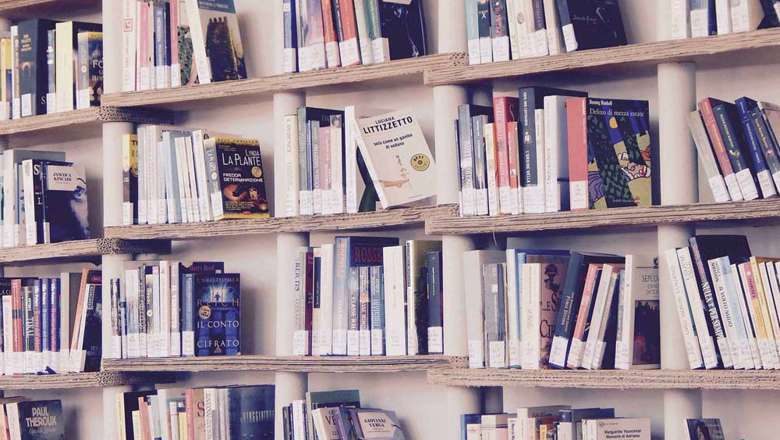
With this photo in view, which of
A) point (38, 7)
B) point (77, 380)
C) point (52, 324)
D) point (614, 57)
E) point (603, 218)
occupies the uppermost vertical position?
point (38, 7)

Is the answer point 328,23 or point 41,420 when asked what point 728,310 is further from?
point 41,420

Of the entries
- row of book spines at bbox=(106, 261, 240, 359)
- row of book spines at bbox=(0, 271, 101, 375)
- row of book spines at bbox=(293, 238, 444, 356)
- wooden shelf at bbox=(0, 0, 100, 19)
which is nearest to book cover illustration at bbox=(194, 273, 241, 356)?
row of book spines at bbox=(106, 261, 240, 359)

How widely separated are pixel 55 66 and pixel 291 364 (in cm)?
123

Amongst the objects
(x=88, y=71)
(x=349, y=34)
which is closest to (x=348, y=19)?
(x=349, y=34)

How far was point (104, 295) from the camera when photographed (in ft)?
12.9

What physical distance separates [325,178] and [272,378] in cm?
65

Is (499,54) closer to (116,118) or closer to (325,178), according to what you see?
(325,178)

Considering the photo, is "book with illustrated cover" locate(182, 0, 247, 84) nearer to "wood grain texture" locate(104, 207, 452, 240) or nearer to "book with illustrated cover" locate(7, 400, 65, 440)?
"wood grain texture" locate(104, 207, 452, 240)

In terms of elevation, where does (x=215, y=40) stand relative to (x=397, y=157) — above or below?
above

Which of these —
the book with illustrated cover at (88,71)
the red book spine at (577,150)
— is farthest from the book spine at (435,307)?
the book with illustrated cover at (88,71)

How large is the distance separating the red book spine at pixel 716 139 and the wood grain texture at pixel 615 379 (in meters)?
0.44

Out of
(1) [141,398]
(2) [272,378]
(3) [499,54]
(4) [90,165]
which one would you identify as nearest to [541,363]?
(3) [499,54]

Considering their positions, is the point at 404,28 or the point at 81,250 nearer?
the point at 404,28

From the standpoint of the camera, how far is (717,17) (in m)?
2.99
